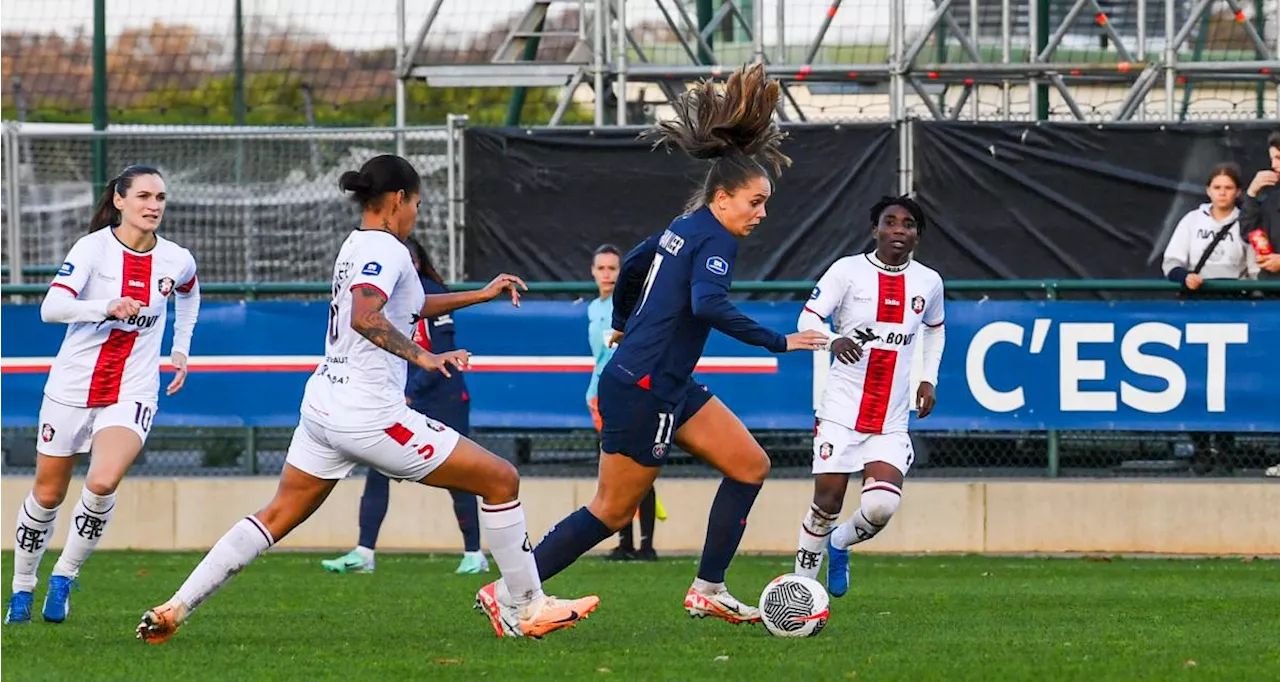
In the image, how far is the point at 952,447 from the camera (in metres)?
14.3

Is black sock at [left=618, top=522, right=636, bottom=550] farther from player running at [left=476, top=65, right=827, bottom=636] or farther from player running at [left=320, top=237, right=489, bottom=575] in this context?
player running at [left=476, top=65, right=827, bottom=636]

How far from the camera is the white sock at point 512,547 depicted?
8.00 meters

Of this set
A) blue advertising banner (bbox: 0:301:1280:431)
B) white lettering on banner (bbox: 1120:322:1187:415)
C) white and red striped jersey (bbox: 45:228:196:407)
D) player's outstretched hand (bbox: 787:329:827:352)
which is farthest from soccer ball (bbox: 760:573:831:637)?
white lettering on banner (bbox: 1120:322:1187:415)

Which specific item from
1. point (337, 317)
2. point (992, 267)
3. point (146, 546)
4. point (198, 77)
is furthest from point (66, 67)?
point (337, 317)

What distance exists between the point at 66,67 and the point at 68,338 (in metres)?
13.2

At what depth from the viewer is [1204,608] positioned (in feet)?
33.1

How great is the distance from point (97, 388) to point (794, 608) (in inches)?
133

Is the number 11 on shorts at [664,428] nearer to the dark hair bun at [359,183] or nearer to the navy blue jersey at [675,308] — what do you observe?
the navy blue jersey at [675,308]

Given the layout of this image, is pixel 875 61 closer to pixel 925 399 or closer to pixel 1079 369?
pixel 1079 369

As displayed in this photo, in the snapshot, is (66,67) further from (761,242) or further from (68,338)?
(68,338)

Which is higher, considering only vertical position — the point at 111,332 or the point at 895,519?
the point at 111,332

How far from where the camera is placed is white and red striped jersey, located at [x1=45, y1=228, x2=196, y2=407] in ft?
30.8

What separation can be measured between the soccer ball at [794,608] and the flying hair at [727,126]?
1636 millimetres

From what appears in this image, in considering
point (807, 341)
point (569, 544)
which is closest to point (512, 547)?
point (569, 544)
